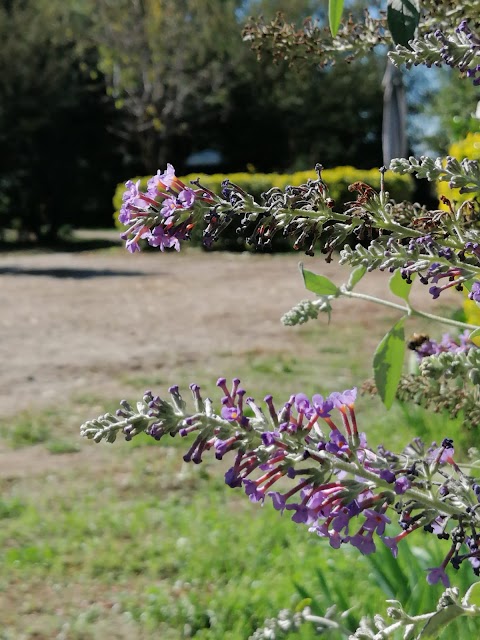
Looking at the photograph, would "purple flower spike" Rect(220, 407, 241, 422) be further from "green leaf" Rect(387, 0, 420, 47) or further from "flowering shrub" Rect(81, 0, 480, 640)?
Result: "green leaf" Rect(387, 0, 420, 47)

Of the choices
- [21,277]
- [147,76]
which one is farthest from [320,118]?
[21,277]

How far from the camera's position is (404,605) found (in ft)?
7.11

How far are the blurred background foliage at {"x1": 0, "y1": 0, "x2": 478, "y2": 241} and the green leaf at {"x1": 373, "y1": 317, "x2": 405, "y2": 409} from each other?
14.4 meters

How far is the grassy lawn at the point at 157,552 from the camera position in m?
2.74

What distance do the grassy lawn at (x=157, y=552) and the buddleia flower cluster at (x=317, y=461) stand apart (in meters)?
1.04

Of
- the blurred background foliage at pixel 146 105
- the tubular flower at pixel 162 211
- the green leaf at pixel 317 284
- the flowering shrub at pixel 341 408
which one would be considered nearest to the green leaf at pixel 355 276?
the green leaf at pixel 317 284

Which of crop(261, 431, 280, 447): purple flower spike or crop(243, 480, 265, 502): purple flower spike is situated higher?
crop(261, 431, 280, 447): purple flower spike

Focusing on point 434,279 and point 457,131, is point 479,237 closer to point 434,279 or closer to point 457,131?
point 434,279

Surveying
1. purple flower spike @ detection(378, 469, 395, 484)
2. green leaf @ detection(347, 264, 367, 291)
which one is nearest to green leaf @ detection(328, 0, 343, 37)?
green leaf @ detection(347, 264, 367, 291)

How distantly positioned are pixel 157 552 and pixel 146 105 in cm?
2108

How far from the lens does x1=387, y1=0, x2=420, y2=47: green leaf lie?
1172mm

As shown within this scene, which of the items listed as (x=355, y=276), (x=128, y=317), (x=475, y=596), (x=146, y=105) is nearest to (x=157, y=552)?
(x=355, y=276)

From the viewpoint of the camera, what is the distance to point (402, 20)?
1182 mm

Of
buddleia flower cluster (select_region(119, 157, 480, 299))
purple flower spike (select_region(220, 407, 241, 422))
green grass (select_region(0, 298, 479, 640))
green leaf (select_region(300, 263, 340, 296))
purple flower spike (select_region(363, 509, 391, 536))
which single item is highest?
buddleia flower cluster (select_region(119, 157, 480, 299))
